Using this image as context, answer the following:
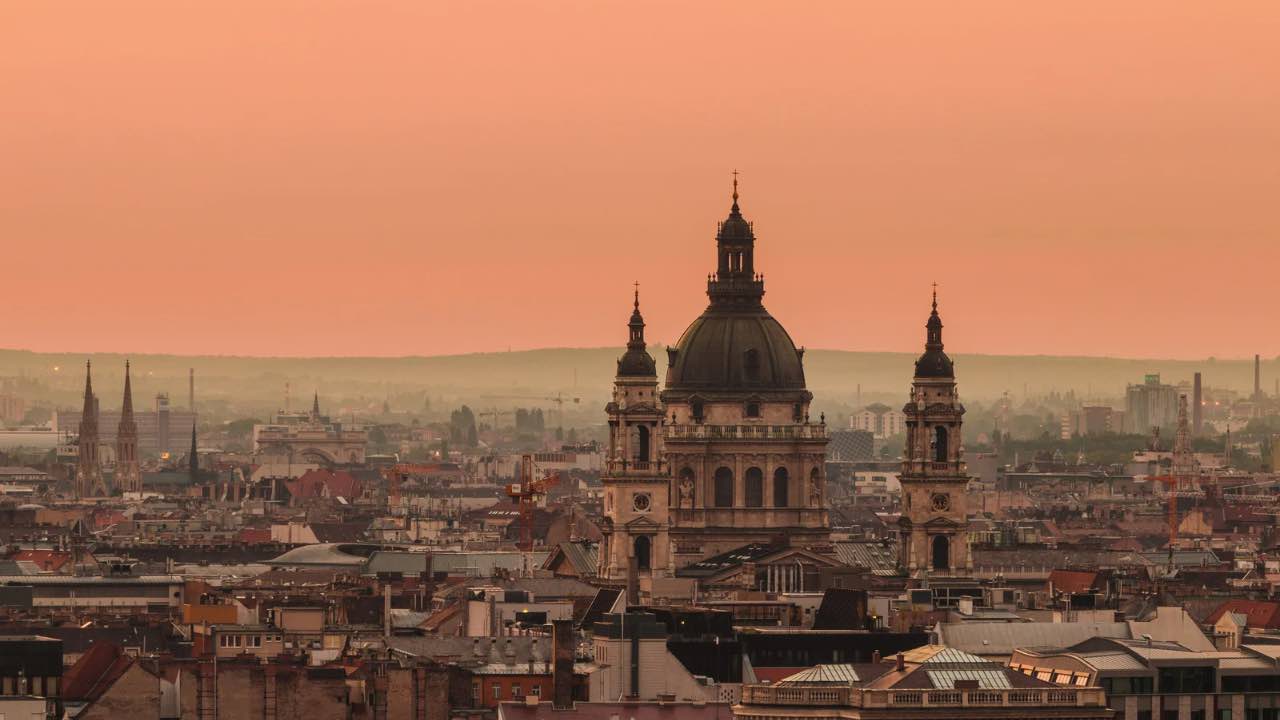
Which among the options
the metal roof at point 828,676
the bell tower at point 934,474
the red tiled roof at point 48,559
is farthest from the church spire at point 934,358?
the metal roof at point 828,676

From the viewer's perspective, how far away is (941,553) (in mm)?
159000

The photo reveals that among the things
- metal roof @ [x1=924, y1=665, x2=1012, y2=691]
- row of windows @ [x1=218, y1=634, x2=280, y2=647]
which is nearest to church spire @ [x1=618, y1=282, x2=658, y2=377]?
row of windows @ [x1=218, y1=634, x2=280, y2=647]

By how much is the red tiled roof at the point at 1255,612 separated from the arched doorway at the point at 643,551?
955 inches

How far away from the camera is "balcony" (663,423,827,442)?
161875mm

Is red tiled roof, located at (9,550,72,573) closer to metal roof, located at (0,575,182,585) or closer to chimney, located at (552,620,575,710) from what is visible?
metal roof, located at (0,575,182,585)

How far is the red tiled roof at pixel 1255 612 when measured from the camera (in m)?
127

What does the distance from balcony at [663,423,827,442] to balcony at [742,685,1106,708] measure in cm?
7881

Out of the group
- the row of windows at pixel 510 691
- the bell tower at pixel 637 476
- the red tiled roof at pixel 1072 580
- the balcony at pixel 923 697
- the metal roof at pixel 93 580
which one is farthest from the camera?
the metal roof at pixel 93 580

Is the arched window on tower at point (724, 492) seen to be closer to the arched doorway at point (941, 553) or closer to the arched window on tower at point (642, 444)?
the arched window on tower at point (642, 444)

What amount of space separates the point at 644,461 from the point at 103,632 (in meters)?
34.4

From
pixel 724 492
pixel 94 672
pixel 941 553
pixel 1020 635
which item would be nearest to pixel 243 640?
pixel 94 672

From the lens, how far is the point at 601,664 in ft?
317

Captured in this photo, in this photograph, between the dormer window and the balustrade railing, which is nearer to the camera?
the balustrade railing

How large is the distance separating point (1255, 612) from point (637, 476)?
30.0m
